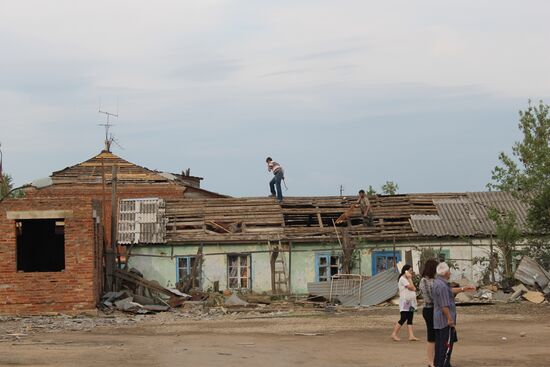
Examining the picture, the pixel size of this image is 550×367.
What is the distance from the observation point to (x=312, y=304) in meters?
30.6

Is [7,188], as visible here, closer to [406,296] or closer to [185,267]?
[185,267]

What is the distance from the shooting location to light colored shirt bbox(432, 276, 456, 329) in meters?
13.9

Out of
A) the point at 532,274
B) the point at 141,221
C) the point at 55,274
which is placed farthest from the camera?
the point at 141,221

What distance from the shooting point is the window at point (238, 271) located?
35000 mm

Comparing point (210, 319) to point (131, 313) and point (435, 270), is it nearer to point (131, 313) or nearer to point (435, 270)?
point (131, 313)

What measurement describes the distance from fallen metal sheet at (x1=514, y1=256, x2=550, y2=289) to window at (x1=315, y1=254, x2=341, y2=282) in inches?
244

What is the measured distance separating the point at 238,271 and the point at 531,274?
9821 millimetres

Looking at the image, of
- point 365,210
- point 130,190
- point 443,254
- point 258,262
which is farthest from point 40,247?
point 130,190

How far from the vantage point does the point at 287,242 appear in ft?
115

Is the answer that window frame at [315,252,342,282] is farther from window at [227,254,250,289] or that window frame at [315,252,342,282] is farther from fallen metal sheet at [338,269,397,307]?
fallen metal sheet at [338,269,397,307]

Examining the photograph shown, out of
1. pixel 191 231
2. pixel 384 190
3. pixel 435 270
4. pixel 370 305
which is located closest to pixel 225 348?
pixel 435 270

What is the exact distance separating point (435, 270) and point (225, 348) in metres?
5.27

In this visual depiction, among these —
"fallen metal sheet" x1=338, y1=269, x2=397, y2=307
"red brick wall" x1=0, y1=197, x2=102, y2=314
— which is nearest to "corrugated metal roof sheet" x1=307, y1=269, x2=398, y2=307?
"fallen metal sheet" x1=338, y1=269, x2=397, y2=307

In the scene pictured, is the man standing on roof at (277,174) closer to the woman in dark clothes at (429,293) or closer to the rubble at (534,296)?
the rubble at (534,296)
